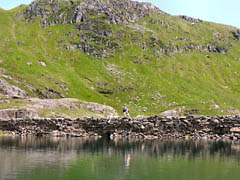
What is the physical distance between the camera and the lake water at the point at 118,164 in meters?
16.6

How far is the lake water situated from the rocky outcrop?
32.2ft

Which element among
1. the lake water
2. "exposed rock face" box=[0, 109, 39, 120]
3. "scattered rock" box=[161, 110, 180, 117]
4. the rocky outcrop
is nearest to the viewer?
the lake water

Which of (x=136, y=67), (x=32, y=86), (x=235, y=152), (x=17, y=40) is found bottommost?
(x=235, y=152)

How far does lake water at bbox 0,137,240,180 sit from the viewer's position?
16.6 m

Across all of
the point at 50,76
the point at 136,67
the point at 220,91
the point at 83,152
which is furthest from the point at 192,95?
the point at 83,152

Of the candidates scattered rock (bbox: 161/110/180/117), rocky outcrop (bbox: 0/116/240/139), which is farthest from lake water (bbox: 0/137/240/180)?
scattered rock (bbox: 161/110/180/117)

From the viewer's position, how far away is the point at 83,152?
1009 inches

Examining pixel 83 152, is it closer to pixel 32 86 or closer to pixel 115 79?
pixel 32 86

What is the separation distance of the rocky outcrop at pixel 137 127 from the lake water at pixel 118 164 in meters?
9.81

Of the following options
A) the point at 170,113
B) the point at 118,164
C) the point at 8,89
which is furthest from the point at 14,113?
the point at 170,113

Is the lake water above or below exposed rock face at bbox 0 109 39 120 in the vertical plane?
below

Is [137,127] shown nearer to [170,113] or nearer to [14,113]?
[14,113]

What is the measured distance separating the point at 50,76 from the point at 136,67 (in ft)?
217

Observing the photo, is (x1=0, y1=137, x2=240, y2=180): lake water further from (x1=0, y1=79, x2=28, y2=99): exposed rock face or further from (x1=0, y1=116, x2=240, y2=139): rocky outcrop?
(x1=0, y1=79, x2=28, y2=99): exposed rock face
